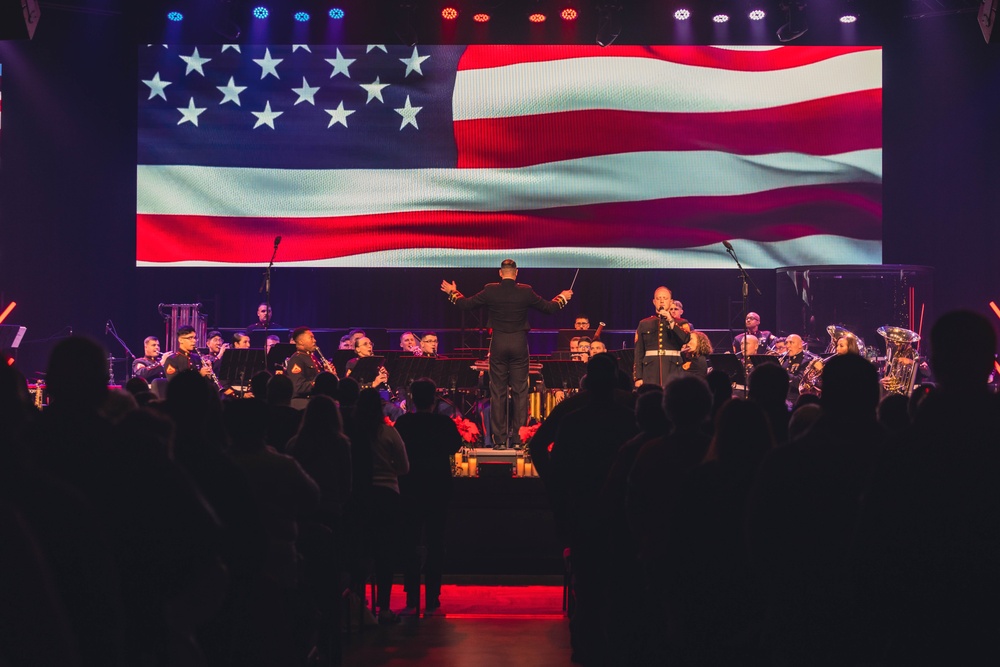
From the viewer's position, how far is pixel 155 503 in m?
2.60

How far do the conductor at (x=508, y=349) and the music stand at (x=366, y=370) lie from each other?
1205 millimetres

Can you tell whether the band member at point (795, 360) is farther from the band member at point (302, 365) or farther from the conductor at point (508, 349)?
the band member at point (302, 365)

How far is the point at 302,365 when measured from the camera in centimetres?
1256

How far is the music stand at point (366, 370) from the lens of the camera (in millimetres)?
12141

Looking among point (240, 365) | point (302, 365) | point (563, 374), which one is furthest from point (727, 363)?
point (240, 365)

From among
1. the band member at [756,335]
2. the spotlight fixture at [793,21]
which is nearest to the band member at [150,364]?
the band member at [756,335]

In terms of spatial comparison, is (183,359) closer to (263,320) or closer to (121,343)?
(263,320)

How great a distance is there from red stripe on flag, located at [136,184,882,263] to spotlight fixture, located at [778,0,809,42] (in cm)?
217

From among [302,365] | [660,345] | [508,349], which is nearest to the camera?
[508,349]

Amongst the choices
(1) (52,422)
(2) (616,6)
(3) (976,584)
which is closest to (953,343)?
(3) (976,584)

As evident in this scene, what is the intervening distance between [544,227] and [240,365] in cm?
495

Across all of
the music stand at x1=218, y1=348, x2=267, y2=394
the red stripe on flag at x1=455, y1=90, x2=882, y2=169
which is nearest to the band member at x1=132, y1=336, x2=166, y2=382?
the music stand at x1=218, y1=348, x2=267, y2=394

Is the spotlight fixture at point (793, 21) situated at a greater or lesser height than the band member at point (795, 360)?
greater

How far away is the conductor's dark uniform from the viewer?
39.7 feet
